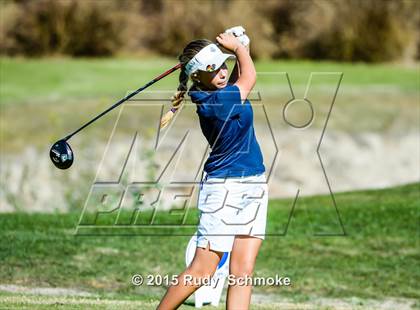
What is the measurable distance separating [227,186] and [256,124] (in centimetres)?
1132

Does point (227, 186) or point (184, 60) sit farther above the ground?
point (184, 60)

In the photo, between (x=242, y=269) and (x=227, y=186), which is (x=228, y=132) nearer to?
(x=227, y=186)

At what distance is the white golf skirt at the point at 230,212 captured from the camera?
6008 millimetres

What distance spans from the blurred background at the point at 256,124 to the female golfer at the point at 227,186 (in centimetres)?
340

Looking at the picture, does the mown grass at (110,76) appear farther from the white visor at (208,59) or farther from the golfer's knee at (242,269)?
the golfer's knee at (242,269)

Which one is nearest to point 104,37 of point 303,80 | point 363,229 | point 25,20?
point 25,20

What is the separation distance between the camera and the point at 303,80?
70.3 ft

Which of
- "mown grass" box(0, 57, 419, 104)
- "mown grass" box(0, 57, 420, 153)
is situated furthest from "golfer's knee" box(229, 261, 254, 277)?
"mown grass" box(0, 57, 419, 104)

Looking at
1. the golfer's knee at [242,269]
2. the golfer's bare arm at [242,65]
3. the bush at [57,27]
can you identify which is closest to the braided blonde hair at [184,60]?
the golfer's bare arm at [242,65]

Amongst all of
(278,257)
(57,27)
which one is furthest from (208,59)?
(57,27)

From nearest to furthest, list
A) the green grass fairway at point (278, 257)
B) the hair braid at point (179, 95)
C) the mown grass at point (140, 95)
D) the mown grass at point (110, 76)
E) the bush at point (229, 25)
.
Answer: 1. the hair braid at point (179, 95)
2. the green grass fairway at point (278, 257)
3. the mown grass at point (140, 95)
4. the mown grass at point (110, 76)
5. the bush at point (229, 25)

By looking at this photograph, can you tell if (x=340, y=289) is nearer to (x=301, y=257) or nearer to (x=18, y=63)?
(x=301, y=257)

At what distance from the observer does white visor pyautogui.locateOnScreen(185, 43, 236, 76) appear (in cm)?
603

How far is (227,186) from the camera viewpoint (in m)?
6.03
